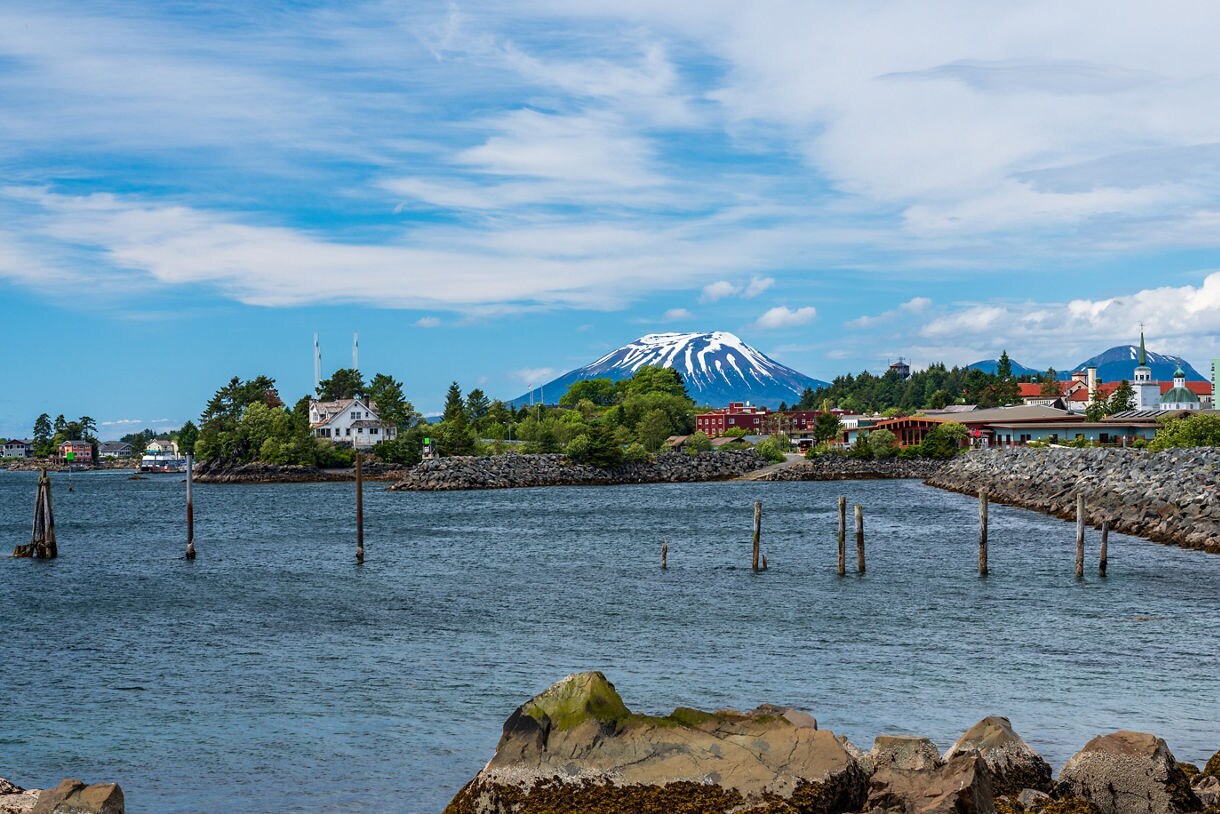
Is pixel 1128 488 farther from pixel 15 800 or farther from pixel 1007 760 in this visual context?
pixel 15 800

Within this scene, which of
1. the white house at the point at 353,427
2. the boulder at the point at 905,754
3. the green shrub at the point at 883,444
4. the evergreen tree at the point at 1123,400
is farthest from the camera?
the white house at the point at 353,427

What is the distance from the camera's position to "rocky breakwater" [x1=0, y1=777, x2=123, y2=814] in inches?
465

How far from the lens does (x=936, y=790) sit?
11289 mm

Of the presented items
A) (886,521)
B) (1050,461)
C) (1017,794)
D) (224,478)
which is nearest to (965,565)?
(886,521)

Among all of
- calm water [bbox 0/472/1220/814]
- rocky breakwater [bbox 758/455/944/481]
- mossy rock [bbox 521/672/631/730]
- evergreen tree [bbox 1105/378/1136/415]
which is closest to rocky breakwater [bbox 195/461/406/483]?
rocky breakwater [bbox 758/455/944/481]

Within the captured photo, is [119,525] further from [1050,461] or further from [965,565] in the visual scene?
[1050,461]

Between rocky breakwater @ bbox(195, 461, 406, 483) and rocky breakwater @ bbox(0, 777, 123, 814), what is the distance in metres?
131

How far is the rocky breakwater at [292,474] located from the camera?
147 meters

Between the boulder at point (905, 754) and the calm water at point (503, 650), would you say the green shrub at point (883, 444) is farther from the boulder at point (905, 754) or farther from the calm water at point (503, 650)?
the boulder at point (905, 754)

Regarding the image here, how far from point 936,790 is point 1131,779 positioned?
2.31 meters

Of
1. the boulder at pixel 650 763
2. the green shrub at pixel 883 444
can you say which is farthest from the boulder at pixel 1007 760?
the green shrub at pixel 883 444

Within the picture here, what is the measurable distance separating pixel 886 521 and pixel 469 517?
26568 millimetres

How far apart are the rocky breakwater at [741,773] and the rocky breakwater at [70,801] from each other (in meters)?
3.68

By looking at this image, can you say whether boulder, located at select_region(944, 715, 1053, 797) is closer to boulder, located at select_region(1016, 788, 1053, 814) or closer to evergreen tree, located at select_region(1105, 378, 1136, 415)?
boulder, located at select_region(1016, 788, 1053, 814)
